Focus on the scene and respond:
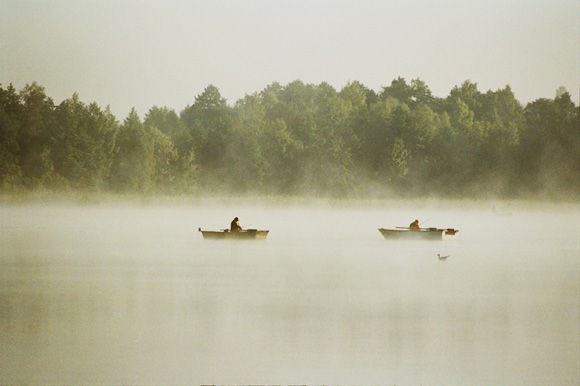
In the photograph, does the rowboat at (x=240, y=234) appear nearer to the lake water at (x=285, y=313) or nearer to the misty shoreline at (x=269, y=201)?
the lake water at (x=285, y=313)

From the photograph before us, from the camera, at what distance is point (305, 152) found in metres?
55.2

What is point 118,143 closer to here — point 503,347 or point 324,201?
point 324,201

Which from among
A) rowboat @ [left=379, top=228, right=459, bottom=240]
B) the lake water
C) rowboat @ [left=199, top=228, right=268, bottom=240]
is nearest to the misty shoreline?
rowboat @ [left=379, top=228, right=459, bottom=240]

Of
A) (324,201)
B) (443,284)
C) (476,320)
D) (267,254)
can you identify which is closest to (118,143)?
(324,201)

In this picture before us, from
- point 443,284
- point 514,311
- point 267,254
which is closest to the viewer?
point 514,311

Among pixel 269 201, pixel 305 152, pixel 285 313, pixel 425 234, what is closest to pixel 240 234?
pixel 425 234

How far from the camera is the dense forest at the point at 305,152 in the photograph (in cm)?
4900

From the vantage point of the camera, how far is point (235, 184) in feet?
178

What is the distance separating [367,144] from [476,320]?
Result: 142 ft

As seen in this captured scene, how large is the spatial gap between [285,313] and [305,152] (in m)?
43.8

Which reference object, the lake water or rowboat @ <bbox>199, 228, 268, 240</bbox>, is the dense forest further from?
rowboat @ <bbox>199, 228, 268, 240</bbox>

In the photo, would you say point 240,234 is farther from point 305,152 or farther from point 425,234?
point 305,152

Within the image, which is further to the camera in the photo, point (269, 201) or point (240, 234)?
point (269, 201)

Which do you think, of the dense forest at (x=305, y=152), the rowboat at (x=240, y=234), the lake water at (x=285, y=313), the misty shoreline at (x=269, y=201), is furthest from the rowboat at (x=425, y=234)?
the dense forest at (x=305, y=152)
